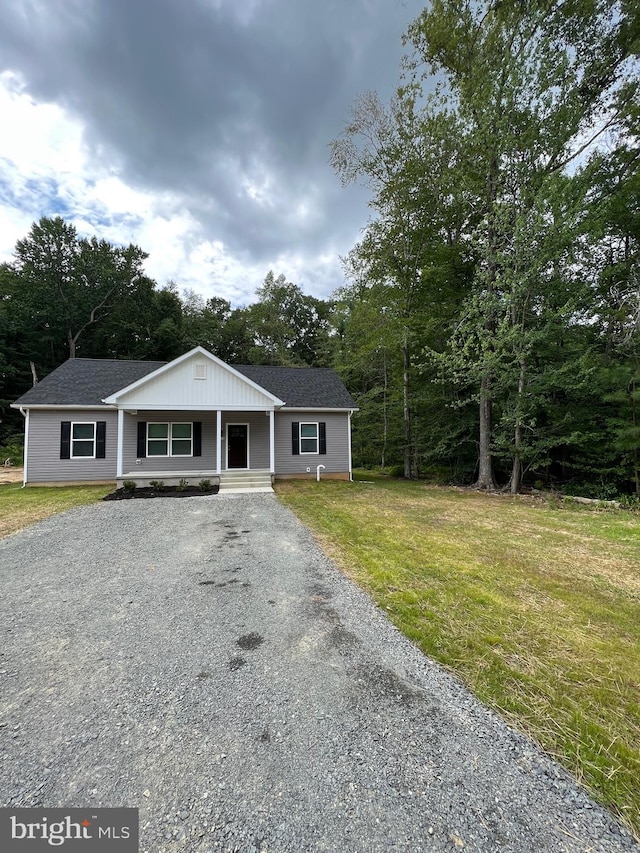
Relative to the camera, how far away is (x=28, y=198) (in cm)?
1898

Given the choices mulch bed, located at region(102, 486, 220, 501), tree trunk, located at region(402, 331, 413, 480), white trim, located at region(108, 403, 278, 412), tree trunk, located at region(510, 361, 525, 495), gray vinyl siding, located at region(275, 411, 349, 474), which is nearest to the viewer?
mulch bed, located at region(102, 486, 220, 501)

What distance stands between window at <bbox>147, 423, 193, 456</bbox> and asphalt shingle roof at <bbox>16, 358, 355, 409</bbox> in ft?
7.05

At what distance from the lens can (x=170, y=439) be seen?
41.2ft

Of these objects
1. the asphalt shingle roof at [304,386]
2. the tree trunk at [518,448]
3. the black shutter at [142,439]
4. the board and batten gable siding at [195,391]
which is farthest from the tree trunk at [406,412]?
the black shutter at [142,439]

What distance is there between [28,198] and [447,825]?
27814mm

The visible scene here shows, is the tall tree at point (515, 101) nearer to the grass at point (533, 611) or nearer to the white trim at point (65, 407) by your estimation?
the grass at point (533, 611)

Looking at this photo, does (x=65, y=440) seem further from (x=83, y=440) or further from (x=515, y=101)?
(x=515, y=101)

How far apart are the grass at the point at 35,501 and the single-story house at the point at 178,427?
0.76 metres

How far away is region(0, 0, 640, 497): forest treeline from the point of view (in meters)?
9.77

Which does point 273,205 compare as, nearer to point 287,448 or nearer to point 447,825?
point 287,448

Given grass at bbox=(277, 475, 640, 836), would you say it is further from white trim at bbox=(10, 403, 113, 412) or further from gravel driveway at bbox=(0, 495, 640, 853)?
white trim at bbox=(10, 403, 113, 412)

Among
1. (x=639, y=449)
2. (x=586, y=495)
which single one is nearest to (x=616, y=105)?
(x=639, y=449)

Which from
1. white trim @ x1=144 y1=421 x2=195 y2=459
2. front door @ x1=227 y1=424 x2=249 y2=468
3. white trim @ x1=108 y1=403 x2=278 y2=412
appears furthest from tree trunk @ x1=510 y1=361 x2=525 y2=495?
white trim @ x1=144 y1=421 x2=195 y2=459

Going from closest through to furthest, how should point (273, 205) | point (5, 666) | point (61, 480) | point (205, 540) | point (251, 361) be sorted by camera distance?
point (5, 666) < point (205, 540) < point (61, 480) < point (273, 205) < point (251, 361)
